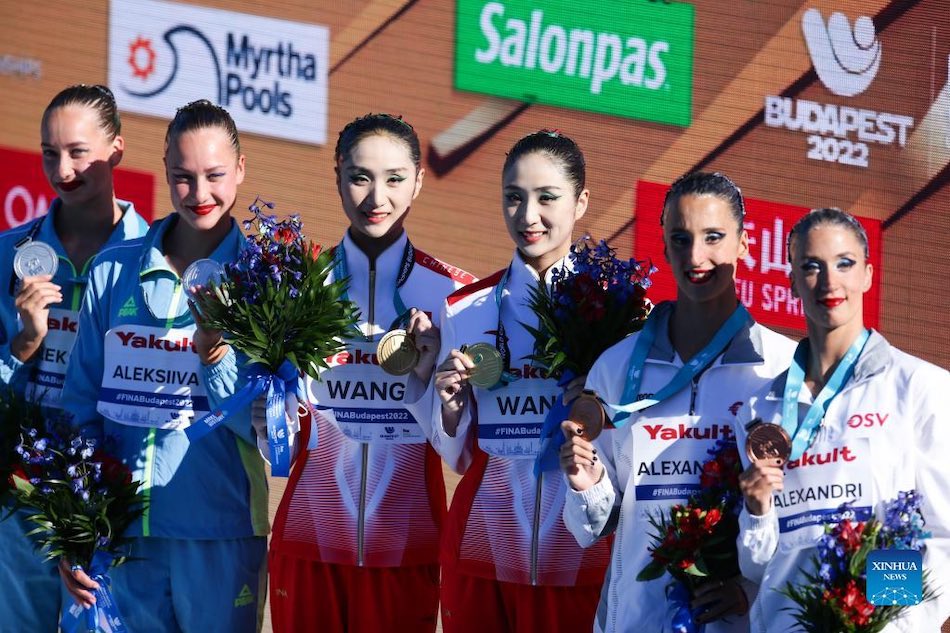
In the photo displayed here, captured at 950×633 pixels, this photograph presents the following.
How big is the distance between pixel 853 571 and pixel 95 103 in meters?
2.81

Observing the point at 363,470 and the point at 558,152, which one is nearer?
the point at 558,152

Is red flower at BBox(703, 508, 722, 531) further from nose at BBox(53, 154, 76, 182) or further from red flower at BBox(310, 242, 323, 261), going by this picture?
nose at BBox(53, 154, 76, 182)

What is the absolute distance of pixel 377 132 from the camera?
433 cm

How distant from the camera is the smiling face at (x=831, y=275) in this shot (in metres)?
3.51

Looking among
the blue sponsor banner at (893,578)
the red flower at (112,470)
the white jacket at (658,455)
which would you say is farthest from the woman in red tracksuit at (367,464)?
the blue sponsor banner at (893,578)

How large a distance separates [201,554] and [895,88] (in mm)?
2867

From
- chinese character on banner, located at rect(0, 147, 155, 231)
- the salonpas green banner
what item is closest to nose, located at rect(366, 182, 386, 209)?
the salonpas green banner

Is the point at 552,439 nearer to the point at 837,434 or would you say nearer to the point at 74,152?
the point at 837,434

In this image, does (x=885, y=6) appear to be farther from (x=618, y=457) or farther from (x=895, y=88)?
(x=618, y=457)

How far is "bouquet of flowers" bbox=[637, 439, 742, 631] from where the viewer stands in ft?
11.7

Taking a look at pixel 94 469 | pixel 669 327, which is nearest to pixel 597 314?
pixel 669 327

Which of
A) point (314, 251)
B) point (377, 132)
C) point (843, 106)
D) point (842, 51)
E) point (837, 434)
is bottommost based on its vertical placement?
point (837, 434)

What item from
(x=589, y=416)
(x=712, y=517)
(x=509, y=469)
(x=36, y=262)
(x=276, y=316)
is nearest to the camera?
(x=712, y=517)

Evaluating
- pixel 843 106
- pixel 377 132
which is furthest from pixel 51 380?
pixel 843 106
